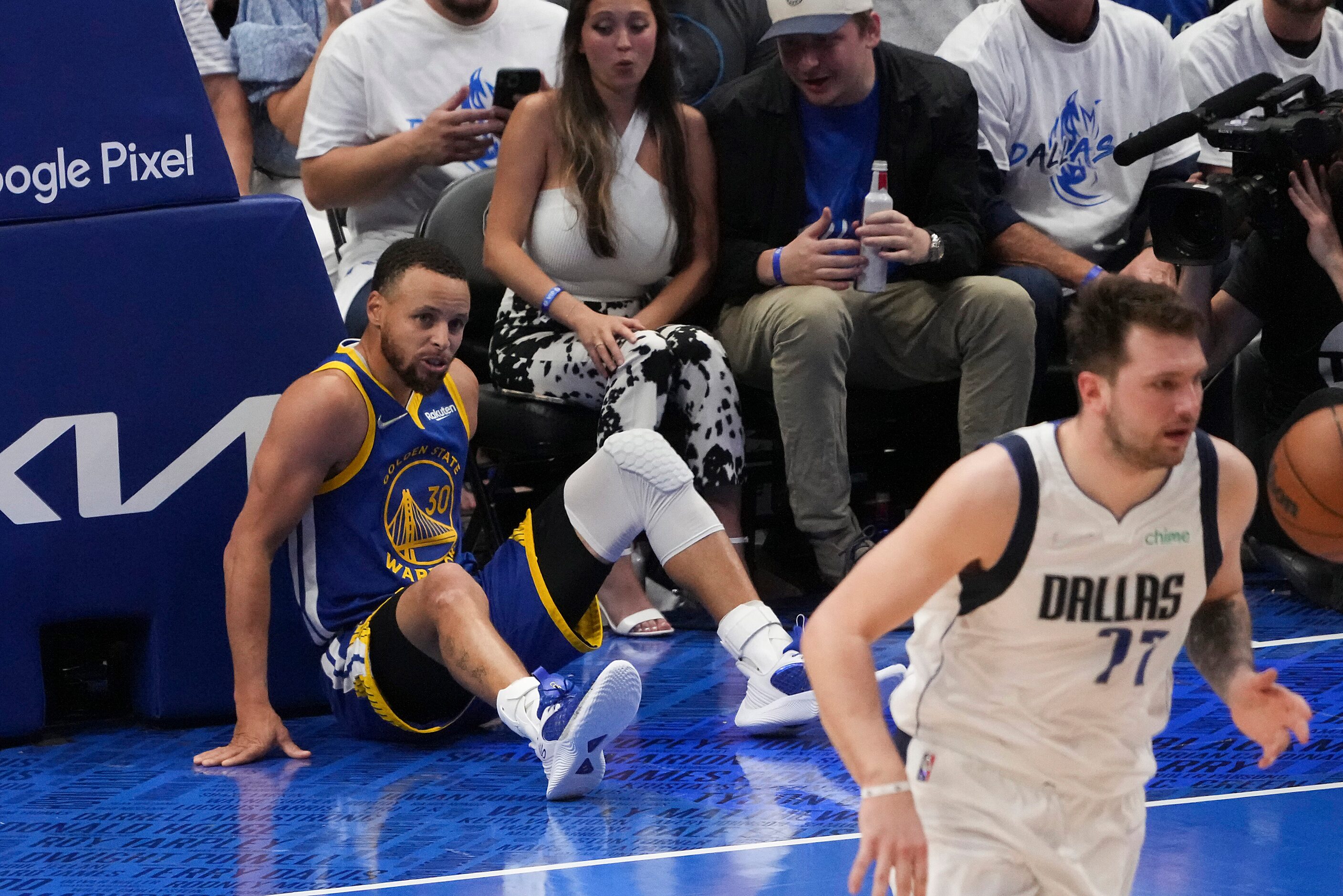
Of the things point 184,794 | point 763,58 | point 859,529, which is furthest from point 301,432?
point 763,58

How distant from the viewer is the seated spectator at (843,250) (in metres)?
4.97

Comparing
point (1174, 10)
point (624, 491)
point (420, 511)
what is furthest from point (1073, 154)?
point (420, 511)

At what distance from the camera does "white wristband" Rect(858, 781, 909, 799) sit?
88.0 inches

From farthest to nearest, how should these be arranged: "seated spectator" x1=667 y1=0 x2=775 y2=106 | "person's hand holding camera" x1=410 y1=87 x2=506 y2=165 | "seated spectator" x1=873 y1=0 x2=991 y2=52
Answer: "seated spectator" x1=873 y1=0 x2=991 y2=52 < "seated spectator" x1=667 y1=0 x2=775 y2=106 < "person's hand holding camera" x1=410 y1=87 x2=506 y2=165

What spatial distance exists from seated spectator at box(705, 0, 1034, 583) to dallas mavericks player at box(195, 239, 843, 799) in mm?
883

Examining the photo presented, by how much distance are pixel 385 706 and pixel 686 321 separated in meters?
1.74

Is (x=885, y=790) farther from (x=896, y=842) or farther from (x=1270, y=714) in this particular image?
(x=1270, y=714)

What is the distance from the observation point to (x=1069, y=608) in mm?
2457

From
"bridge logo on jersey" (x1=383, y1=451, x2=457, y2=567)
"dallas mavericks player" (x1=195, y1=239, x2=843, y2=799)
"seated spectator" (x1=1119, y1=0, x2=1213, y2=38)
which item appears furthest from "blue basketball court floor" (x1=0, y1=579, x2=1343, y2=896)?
"seated spectator" (x1=1119, y1=0, x2=1213, y2=38)

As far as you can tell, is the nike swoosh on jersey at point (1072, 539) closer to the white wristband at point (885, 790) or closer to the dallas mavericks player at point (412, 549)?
the white wristband at point (885, 790)

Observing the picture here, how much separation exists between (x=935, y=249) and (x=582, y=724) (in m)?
2.05

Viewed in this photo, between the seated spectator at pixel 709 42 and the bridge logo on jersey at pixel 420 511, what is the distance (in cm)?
200

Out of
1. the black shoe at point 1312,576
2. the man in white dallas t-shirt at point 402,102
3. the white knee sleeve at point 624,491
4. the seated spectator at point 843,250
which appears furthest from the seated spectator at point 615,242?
the black shoe at point 1312,576

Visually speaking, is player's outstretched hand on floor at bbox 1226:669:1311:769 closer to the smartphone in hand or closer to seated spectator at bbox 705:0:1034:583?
seated spectator at bbox 705:0:1034:583
